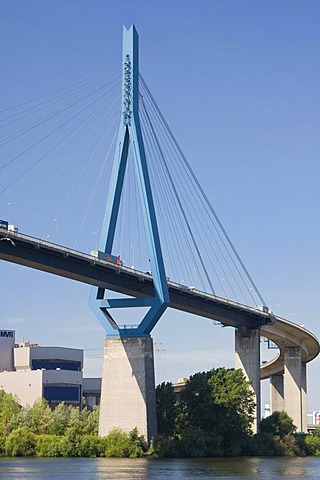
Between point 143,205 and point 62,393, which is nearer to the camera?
point 143,205

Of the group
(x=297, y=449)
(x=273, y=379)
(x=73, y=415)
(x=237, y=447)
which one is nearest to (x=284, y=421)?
(x=297, y=449)

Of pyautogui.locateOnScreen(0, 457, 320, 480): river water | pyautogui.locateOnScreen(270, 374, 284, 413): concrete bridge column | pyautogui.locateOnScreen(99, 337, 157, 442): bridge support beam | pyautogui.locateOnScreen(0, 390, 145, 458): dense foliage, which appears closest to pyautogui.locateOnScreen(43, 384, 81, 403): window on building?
pyautogui.locateOnScreen(270, 374, 284, 413): concrete bridge column

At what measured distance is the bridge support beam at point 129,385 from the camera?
88.8 meters

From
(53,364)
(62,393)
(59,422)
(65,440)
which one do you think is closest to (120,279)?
(65,440)

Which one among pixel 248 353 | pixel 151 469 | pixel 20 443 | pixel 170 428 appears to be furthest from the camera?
pixel 248 353

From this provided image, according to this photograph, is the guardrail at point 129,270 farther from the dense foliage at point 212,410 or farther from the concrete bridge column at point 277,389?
the concrete bridge column at point 277,389

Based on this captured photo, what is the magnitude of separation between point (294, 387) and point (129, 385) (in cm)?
4946

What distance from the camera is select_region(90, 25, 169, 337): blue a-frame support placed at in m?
86.6

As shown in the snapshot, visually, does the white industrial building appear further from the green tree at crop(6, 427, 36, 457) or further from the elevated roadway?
the green tree at crop(6, 427, 36, 457)

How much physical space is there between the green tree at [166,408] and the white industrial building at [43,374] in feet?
148

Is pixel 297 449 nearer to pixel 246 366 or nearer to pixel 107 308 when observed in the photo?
pixel 246 366

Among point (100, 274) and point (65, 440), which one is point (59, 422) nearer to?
point (65, 440)

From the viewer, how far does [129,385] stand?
89.0 m

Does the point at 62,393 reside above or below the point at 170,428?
above
